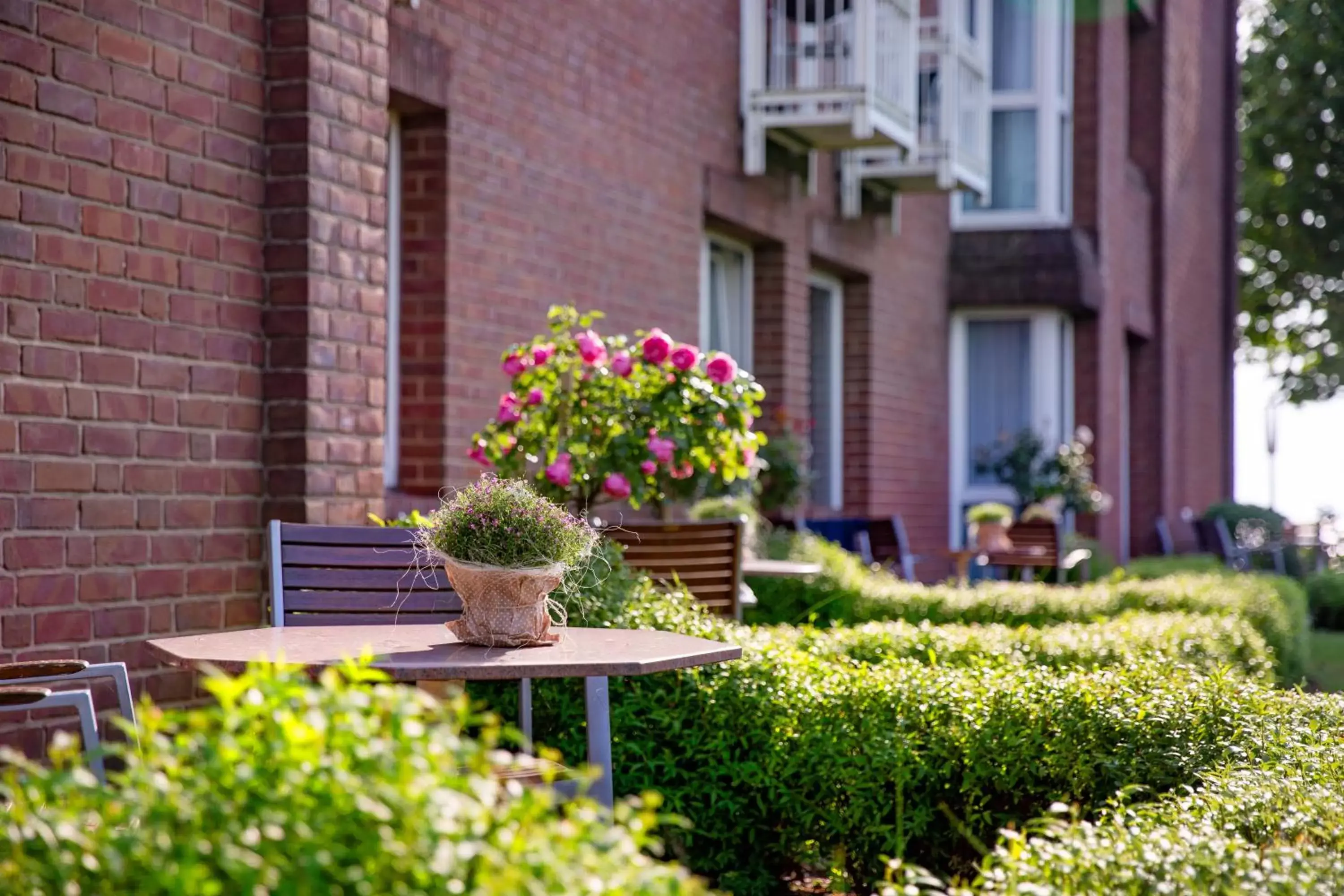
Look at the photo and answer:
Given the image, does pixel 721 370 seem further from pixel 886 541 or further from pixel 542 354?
pixel 886 541

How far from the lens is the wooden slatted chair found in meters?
11.2

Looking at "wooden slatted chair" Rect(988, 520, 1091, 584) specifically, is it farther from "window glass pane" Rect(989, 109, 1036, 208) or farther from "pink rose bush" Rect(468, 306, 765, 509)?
"pink rose bush" Rect(468, 306, 765, 509)

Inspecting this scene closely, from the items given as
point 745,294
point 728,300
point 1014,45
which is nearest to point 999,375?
point 1014,45

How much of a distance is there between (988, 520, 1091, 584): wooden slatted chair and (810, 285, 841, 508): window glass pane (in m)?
1.30

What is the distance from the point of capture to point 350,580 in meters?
4.29

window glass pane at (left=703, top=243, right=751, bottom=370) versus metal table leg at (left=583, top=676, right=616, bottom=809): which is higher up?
window glass pane at (left=703, top=243, right=751, bottom=370)

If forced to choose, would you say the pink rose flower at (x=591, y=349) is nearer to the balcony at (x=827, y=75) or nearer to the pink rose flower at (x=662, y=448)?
the pink rose flower at (x=662, y=448)

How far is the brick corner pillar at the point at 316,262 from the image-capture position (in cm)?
497

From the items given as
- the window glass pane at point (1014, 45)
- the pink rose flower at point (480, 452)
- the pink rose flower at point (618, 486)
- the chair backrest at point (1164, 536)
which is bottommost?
the chair backrest at point (1164, 536)

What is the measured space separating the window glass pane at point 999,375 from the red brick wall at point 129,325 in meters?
10.9

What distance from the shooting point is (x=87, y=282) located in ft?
14.3

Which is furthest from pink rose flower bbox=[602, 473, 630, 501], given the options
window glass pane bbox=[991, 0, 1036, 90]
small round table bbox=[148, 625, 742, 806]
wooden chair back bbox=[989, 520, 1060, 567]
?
window glass pane bbox=[991, 0, 1036, 90]

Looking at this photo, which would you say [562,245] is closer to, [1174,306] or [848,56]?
[848,56]

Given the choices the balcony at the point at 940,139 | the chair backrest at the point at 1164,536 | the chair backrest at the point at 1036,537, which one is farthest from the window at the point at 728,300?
the chair backrest at the point at 1164,536
